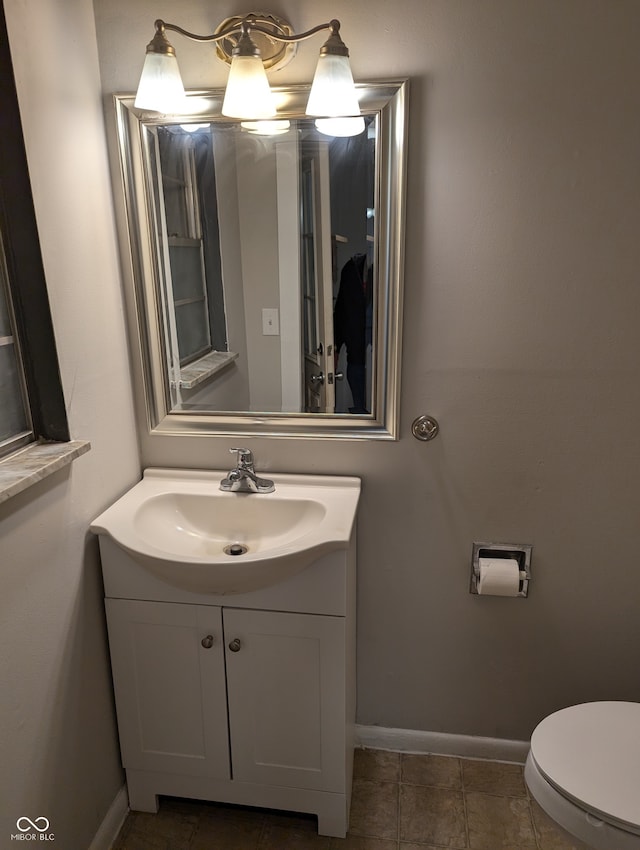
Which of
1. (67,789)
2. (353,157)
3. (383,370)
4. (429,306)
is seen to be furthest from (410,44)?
(67,789)

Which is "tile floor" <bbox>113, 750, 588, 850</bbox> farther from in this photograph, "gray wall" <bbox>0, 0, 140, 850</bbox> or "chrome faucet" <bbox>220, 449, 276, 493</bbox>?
"chrome faucet" <bbox>220, 449, 276, 493</bbox>

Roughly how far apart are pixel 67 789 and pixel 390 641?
0.90 meters

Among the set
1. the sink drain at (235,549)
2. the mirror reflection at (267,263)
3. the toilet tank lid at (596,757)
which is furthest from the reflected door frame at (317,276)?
the toilet tank lid at (596,757)

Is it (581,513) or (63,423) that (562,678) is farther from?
(63,423)

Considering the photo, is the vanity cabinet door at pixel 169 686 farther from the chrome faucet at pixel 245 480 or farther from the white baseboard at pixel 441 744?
the white baseboard at pixel 441 744

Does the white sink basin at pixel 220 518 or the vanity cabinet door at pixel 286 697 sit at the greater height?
the white sink basin at pixel 220 518

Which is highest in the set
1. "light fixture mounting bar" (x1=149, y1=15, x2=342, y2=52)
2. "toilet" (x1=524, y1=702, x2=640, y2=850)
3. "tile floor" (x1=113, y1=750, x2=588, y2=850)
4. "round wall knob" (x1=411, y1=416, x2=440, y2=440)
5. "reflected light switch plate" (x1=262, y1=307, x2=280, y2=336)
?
"light fixture mounting bar" (x1=149, y1=15, x2=342, y2=52)

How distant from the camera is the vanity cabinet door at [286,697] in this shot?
1.40 meters

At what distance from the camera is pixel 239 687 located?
145 cm

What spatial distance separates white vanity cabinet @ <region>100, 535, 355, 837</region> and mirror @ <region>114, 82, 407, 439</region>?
458 millimetres

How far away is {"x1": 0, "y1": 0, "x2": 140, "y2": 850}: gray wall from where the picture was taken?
1.17 metres

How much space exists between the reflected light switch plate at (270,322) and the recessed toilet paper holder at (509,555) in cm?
80

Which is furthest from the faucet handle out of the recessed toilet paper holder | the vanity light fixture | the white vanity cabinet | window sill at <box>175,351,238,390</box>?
the vanity light fixture

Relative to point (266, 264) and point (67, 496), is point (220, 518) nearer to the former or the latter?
point (67, 496)
